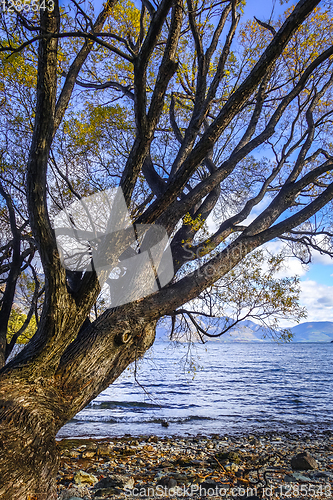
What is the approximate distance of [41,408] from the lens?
11.9 feet

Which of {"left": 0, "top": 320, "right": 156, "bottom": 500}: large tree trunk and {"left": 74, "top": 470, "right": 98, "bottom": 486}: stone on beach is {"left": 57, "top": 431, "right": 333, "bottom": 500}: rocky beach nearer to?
{"left": 74, "top": 470, "right": 98, "bottom": 486}: stone on beach

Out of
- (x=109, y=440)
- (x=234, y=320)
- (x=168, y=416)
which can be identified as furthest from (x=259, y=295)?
(x=168, y=416)

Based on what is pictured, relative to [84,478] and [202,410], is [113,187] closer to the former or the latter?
[84,478]

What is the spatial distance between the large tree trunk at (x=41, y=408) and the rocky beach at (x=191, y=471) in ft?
3.38

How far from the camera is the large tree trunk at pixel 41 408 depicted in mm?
3012

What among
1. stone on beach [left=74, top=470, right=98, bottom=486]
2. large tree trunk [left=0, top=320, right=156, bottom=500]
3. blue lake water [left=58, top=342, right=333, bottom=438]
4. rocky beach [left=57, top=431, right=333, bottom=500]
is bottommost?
blue lake water [left=58, top=342, right=333, bottom=438]

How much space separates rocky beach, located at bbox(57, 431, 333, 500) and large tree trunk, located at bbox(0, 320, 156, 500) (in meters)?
1.03

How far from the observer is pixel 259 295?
7117 mm

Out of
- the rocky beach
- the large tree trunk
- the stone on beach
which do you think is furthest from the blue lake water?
the large tree trunk

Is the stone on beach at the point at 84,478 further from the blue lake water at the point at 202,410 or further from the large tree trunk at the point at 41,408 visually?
the blue lake water at the point at 202,410

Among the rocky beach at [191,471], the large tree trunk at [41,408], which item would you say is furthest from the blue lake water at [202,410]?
the large tree trunk at [41,408]

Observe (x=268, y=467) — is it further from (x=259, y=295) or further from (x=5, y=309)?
(x=5, y=309)

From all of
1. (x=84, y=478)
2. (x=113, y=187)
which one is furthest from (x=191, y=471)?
(x=113, y=187)

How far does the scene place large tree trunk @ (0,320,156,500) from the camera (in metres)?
3.01
